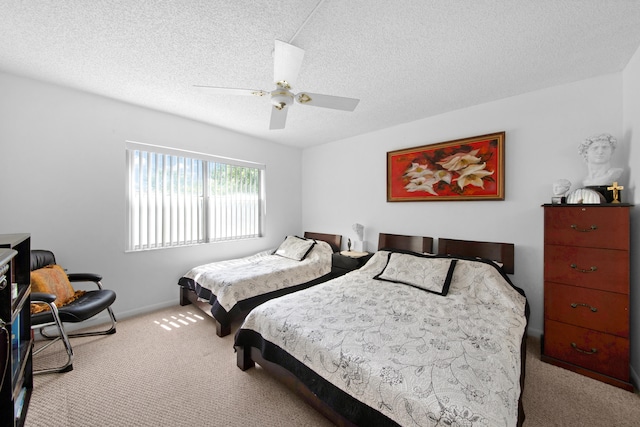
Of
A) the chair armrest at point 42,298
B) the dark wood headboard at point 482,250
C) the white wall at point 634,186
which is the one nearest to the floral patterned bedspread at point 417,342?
the dark wood headboard at point 482,250

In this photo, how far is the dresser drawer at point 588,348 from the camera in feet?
5.88

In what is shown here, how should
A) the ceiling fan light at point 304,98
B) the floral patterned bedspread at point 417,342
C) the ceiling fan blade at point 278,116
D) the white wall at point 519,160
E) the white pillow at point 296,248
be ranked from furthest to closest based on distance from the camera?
1. the white pillow at point 296,248
2. the white wall at point 519,160
3. the ceiling fan blade at point 278,116
4. the ceiling fan light at point 304,98
5. the floral patterned bedspread at point 417,342

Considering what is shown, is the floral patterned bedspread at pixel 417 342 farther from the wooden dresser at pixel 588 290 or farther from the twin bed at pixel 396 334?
the wooden dresser at pixel 588 290

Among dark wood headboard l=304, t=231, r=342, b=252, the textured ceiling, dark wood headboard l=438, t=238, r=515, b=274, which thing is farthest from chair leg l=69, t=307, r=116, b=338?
dark wood headboard l=438, t=238, r=515, b=274

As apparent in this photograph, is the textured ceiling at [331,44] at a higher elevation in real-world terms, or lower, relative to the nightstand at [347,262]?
higher

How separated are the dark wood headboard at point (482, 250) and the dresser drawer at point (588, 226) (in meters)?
0.54

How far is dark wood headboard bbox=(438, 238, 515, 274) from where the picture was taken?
8.48ft

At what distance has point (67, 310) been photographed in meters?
2.01

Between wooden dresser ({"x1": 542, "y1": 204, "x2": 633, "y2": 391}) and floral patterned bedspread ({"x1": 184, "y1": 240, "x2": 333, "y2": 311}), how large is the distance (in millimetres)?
2456

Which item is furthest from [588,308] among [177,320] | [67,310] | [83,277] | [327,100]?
[83,277]

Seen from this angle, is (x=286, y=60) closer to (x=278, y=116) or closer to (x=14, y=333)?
(x=278, y=116)

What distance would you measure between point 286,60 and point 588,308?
9.44 feet

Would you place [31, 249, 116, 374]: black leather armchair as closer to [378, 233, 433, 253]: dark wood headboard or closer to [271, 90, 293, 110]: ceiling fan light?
[271, 90, 293, 110]: ceiling fan light

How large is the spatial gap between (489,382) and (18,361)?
8.74ft
